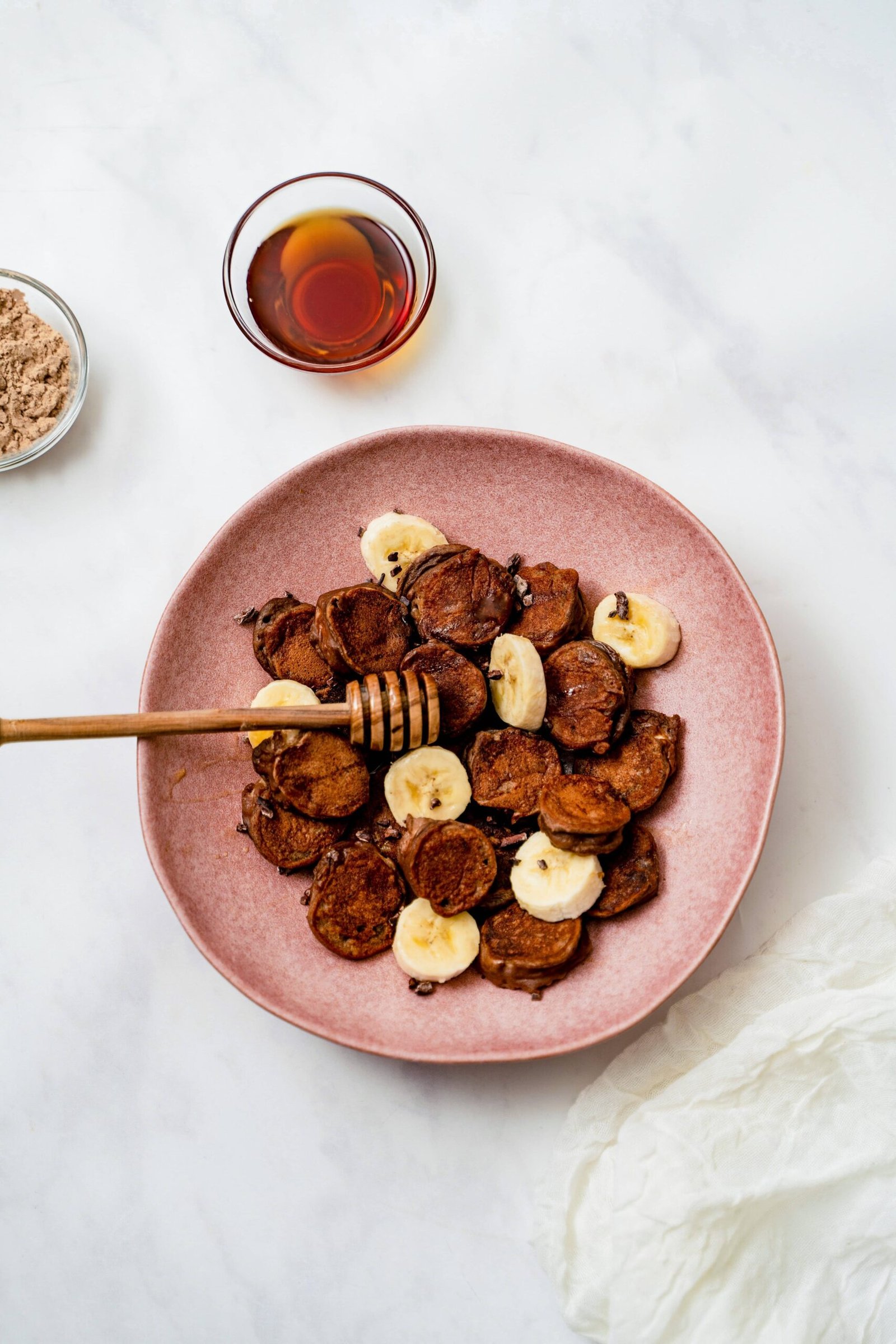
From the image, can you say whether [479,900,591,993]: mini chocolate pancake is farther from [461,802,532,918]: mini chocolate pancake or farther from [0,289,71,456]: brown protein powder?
[0,289,71,456]: brown protein powder

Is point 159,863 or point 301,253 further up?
point 301,253

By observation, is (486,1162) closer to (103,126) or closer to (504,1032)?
(504,1032)

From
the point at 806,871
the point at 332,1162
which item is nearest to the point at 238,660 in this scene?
the point at 332,1162

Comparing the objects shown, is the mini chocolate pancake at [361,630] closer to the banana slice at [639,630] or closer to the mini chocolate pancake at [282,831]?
the mini chocolate pancake at [282,831]

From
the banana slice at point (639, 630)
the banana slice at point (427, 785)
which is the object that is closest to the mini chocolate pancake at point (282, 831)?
the banana slice at point (427, 785)

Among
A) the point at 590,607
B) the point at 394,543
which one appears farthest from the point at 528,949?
the point at 394,543

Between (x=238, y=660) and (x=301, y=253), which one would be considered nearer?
(x=238, y=660)

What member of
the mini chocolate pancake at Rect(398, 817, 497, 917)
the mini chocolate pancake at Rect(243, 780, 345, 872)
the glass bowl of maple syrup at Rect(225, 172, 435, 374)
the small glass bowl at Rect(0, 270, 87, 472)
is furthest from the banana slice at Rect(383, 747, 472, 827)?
the small glass bowl at Rect(0, 270, 87, 472)
